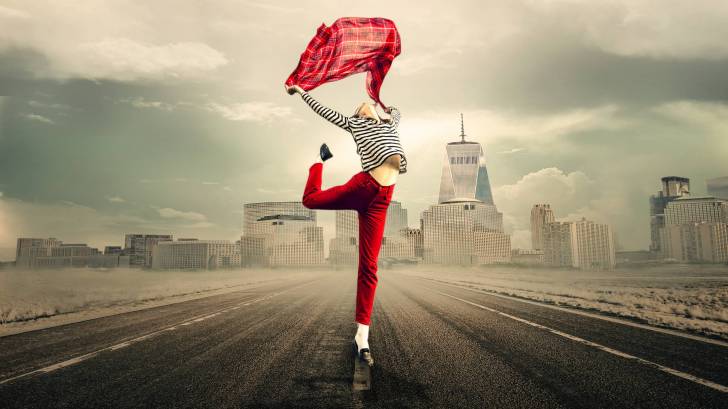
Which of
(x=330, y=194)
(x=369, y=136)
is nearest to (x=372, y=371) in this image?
(x=330, y=194)

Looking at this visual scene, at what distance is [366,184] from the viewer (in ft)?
14.5

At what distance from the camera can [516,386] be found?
3518mm

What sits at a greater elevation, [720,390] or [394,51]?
[394,51]

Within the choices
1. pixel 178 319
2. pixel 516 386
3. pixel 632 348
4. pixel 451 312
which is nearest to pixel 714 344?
pixel 632 348

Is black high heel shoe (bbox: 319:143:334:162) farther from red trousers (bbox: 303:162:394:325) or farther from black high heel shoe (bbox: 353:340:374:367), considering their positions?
black high heel shoe (bbox: 353:340:374:367)

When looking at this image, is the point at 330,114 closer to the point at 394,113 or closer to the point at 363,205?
the point at 394,113

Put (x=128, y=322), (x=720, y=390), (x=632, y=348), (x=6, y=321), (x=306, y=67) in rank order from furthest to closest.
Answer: (x=6, y=321), (x=128, y=322), (x=632, y=348), (x=306, y=67), (x=720, y=390)

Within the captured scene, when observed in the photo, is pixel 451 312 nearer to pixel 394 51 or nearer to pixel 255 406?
pixel 394 51

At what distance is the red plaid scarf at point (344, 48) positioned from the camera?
489cm

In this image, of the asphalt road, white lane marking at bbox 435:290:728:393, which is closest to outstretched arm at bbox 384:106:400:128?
the asphalt road

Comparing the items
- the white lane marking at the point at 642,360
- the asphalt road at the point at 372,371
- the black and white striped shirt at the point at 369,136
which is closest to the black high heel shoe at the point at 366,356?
the asphalt road at the point at 372,371

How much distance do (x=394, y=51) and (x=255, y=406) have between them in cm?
405

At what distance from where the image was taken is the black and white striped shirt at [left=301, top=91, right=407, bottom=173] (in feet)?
14.5

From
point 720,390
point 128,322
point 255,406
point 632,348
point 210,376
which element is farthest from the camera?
point 128,322
